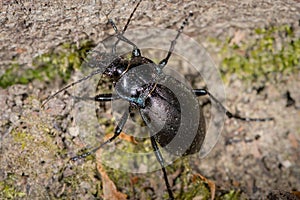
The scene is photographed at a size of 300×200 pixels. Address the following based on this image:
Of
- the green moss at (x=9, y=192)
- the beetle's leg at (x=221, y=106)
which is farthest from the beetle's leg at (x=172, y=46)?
the green moss at (x=9, y=192)

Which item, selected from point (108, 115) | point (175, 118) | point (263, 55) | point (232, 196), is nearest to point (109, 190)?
point (108, 115)

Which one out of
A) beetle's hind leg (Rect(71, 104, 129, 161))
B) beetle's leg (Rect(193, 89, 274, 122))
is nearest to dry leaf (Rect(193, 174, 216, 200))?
beetle's leg (Rect(193, 89, 274, 122))

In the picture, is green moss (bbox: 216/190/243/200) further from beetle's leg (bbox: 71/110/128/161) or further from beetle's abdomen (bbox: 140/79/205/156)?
beetle's leg (bbox: 71/110/128/161)

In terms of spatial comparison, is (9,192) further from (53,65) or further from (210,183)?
(210,183)

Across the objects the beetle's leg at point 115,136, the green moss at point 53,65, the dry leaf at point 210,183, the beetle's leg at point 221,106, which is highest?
the green moss at point 53,65

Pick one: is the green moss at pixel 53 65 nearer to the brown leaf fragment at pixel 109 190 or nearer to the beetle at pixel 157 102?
the beetle at pixel 157 102

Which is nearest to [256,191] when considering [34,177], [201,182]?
[201,182]
